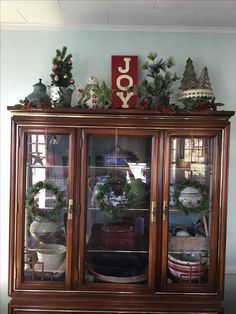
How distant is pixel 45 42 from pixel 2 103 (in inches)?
22.4

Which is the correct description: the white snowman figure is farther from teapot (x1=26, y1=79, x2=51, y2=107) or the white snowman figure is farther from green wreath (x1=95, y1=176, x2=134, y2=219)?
green wreath (x1=95, y1=176, x2=134, y2=219)

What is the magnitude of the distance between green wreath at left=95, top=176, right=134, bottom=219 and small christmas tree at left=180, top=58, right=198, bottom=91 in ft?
2.62

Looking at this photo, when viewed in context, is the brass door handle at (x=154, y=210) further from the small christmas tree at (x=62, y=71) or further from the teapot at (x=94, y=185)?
the small christmas tree at (x=62, y=71)

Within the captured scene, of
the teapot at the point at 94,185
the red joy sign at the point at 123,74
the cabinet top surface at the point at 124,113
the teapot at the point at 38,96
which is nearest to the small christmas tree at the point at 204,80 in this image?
the cabinet top surface at the point at 124,113

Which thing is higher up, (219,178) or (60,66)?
(60,66)

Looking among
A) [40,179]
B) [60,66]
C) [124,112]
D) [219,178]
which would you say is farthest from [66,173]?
[219,178]

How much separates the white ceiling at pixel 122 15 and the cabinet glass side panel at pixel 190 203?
0.85m

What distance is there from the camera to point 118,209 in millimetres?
2197

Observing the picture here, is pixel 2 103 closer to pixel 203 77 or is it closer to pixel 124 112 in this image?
pixel 124 112

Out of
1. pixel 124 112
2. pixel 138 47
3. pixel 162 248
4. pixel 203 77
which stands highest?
pixel 138 47

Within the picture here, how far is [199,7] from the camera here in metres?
2.16

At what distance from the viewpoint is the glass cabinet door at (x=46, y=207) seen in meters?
2.15

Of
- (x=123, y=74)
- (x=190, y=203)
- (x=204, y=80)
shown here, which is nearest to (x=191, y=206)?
(x=190, y=203)

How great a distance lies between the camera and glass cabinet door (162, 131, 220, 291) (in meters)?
2.12
